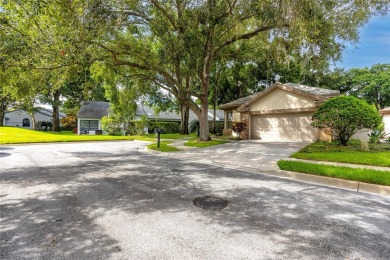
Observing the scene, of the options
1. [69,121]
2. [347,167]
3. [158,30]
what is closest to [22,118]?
[69,121]

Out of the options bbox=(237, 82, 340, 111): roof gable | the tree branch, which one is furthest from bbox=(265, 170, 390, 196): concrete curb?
bbox=(237, 82, 340, 111): roof gable

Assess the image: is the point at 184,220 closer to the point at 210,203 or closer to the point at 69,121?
the point at 210,203

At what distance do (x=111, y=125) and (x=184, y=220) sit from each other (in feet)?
87.0

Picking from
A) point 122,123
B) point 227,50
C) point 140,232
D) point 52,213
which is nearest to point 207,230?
point 140,232

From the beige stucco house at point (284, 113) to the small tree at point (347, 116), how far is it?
3.34m

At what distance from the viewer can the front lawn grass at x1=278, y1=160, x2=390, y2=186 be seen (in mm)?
5695

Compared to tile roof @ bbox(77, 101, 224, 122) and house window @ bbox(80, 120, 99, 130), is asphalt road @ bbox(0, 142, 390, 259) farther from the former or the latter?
house window @ bbox(80, 120, 99, 130)

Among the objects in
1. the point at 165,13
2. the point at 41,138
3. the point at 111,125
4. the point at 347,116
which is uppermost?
the point at 165,13

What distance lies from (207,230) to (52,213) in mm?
2772

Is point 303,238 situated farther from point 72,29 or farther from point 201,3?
point 201,3

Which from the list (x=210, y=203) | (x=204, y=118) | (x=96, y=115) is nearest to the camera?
(x=210, y=203)

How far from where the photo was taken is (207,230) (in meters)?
3.32

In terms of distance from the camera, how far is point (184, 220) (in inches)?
144

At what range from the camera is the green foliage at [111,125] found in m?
27.7
